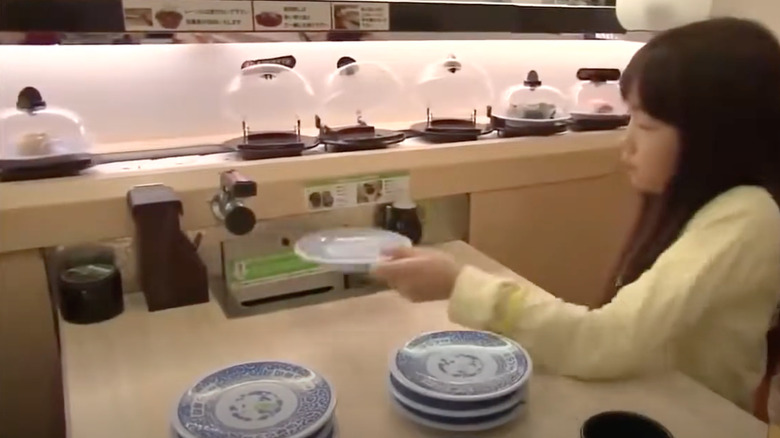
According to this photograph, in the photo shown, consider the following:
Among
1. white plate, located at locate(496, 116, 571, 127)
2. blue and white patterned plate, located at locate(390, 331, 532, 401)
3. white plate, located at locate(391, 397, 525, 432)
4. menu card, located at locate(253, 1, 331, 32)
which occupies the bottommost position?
white plate, located at locate(391, 397, 525, 432)

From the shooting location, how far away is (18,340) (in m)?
1.17

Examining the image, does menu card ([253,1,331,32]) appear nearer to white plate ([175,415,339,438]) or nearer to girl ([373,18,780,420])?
girl ([373,18,780,420])

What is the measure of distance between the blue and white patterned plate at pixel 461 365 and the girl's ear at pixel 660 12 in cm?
115

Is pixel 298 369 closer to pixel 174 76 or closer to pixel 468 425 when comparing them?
pixel 468 425

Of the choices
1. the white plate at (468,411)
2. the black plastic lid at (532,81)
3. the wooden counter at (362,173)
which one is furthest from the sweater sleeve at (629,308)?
the black plastic lid at (532,81)

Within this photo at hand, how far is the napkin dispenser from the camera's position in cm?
115

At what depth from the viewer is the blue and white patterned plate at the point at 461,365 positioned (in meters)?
0.85

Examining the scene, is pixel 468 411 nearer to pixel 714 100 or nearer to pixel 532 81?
pixel 714 100

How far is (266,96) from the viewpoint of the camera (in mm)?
1460

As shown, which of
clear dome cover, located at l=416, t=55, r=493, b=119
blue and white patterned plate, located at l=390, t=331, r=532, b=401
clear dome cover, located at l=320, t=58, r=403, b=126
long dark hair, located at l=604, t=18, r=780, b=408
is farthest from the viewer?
clear dome cover, located at l=416, t=55, r=493, b=119

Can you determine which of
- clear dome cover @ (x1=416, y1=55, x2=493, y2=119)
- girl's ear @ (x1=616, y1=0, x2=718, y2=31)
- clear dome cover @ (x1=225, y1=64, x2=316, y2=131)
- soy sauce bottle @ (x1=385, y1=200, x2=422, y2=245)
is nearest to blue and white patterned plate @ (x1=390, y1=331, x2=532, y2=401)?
soy sauce bottle @ (x1=385, y1=200, x2=422, y2=245)

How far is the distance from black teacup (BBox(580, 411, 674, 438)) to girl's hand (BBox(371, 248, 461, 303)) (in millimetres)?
302

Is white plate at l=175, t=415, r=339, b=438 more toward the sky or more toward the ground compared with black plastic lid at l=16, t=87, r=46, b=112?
more toward the ground

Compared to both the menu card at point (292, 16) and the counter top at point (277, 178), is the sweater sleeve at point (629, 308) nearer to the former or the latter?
the counter top at point (277, 178)
